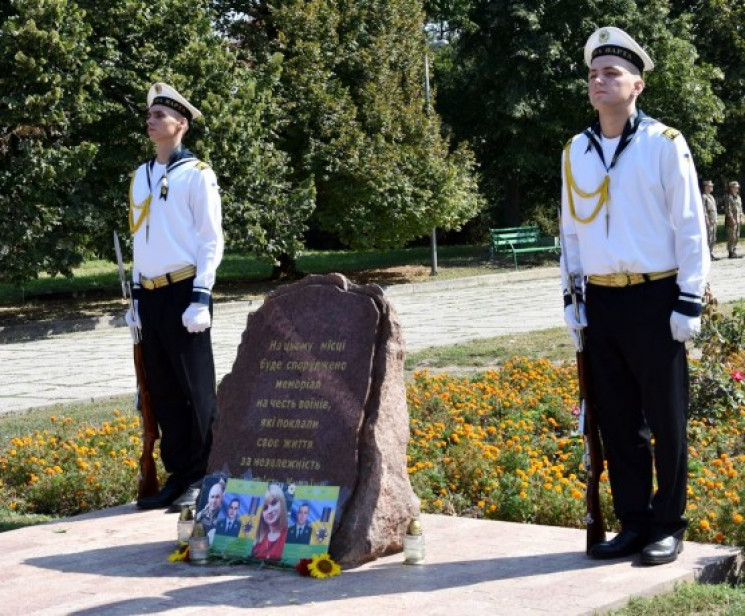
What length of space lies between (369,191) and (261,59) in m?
3.27

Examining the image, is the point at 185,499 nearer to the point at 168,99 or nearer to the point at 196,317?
the point at 196,317

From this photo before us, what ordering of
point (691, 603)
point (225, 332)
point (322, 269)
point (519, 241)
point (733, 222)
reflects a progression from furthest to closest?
point (519, 241)
point (322, 269)
point (733, 222)
point (225, 332)
point (691, 603)

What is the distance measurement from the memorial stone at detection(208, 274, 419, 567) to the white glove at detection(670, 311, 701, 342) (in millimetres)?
1253

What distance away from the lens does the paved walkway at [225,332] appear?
13.5 metres

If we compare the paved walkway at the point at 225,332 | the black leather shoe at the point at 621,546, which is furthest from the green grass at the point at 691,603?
the paved walkway at the point at 225,332

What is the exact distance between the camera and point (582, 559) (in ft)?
18.8

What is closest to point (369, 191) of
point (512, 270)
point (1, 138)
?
point (512, 270)

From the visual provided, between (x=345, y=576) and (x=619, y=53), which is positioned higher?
(x=619, y=53)

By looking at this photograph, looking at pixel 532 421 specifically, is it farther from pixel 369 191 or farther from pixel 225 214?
pixel 369 191

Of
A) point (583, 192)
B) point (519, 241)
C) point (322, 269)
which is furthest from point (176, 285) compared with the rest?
point (519, 241)

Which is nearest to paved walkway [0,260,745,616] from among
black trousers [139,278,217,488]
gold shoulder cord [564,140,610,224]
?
black trousers [139,278,217,488]

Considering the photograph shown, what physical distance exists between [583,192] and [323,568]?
6.35ft

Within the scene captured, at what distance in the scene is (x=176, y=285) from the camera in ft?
23.3

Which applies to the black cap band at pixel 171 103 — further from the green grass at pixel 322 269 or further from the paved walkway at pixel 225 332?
the green grass at pixel 322 269
